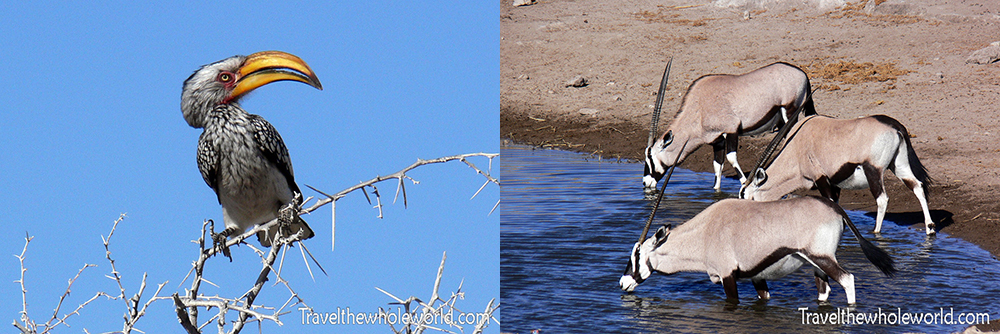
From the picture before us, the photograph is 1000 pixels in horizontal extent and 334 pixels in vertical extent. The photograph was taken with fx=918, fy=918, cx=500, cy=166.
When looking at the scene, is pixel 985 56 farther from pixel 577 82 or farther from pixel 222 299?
pixel 222 299

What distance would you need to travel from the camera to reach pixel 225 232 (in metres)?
5.88

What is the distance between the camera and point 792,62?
57.4 feet

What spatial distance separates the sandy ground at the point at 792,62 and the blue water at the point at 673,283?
3.71ft

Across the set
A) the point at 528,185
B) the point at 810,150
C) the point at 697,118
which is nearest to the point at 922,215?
the point at 810,150

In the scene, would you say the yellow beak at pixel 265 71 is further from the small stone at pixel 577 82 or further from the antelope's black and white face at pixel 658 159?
the small stone at pixel 577 82

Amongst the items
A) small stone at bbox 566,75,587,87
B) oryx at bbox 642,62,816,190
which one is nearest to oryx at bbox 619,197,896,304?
oryx at bbox 642,62,816,190

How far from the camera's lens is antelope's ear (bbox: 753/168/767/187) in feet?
30.1

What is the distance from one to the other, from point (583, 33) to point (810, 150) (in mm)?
12394

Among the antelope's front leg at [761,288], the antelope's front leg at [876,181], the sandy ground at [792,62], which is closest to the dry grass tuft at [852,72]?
the sandy ground at [792,62]

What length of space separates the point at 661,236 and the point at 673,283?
729 mm

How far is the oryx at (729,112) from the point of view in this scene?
38.0ft

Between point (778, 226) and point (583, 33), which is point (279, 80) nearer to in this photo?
point (778, 226)

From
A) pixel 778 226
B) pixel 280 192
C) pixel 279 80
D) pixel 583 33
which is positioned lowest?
pixel 778 226

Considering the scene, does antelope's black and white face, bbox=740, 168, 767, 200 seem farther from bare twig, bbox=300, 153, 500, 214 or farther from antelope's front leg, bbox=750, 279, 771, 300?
bare twig, bbox=300, 153, 500, 214
